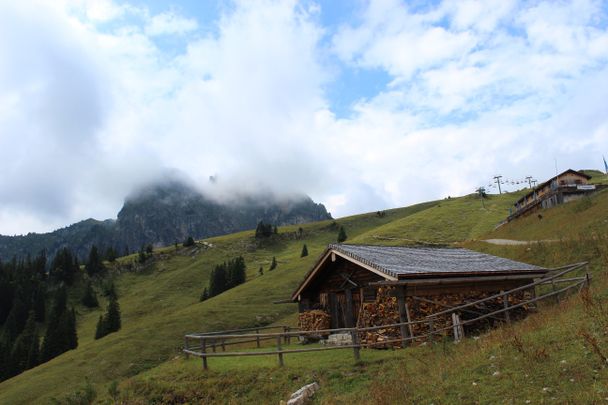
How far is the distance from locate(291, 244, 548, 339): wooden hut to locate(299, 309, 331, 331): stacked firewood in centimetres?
7

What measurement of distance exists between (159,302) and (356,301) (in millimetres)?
78024

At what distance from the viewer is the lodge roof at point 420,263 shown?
1942 centimetres

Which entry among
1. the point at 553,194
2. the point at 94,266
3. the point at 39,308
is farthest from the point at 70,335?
the point at 553,194

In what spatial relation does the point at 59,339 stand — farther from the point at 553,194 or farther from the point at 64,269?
the point at 553,194

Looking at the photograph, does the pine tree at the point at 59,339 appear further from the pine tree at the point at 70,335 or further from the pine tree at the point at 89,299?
the pine tree at the point at 89,299

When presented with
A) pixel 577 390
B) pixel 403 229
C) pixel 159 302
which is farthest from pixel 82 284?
pixel 577 390

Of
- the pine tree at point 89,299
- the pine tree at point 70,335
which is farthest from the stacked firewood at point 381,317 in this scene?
the pine tree at point 89,299

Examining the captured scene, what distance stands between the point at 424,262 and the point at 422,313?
129 inches

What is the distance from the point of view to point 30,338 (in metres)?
76.0

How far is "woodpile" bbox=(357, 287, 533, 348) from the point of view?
19.7 meters

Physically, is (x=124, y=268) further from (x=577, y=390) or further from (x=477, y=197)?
(x=577, y=390)

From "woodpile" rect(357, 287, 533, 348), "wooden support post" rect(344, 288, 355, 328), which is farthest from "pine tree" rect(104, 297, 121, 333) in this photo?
"woodpile" rect(357, 287, 533, 348)

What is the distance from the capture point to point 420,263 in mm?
21891

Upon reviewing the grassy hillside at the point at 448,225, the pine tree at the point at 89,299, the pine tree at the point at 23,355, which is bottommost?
the pine tree at the point at 23,355
